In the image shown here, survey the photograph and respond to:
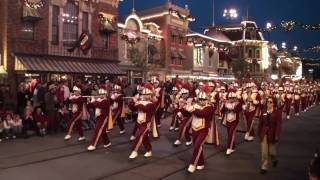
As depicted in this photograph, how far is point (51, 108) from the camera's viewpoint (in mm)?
16109

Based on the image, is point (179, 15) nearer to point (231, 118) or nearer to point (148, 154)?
point (231, 118)

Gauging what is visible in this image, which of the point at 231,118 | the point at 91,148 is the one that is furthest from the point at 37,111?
the point at 231,118

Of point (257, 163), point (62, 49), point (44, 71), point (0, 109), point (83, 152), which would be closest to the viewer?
point (257, 163)

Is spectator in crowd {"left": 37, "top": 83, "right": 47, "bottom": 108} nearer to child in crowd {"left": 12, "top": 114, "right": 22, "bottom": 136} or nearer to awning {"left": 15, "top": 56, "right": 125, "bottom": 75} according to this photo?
child in crowd {"left": 12, "top": 114, "right": 22, "bottom": 136}

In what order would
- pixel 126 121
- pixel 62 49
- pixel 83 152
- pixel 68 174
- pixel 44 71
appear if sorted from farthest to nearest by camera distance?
pixel 62 49 → pixel 44 71 → pixel 126 121 → pixel 83 152 → pixel 68 174

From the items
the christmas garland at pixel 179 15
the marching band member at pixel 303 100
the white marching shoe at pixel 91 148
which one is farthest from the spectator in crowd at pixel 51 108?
the christmas garland at pixel 179 15

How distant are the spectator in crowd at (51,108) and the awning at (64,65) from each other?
24.1 ft

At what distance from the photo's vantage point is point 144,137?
459 inches

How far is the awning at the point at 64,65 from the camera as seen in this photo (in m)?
23.3

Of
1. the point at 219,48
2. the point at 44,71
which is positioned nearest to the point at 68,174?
the point at 44,71

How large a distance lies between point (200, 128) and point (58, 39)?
1788 centimetres

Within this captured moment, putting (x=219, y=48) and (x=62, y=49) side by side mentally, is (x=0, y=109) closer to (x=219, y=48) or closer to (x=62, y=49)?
(x=62, y=49)

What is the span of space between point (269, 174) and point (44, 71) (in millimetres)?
16472

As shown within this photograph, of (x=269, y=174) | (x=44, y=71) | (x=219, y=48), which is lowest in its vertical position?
(x=269, y=174)
